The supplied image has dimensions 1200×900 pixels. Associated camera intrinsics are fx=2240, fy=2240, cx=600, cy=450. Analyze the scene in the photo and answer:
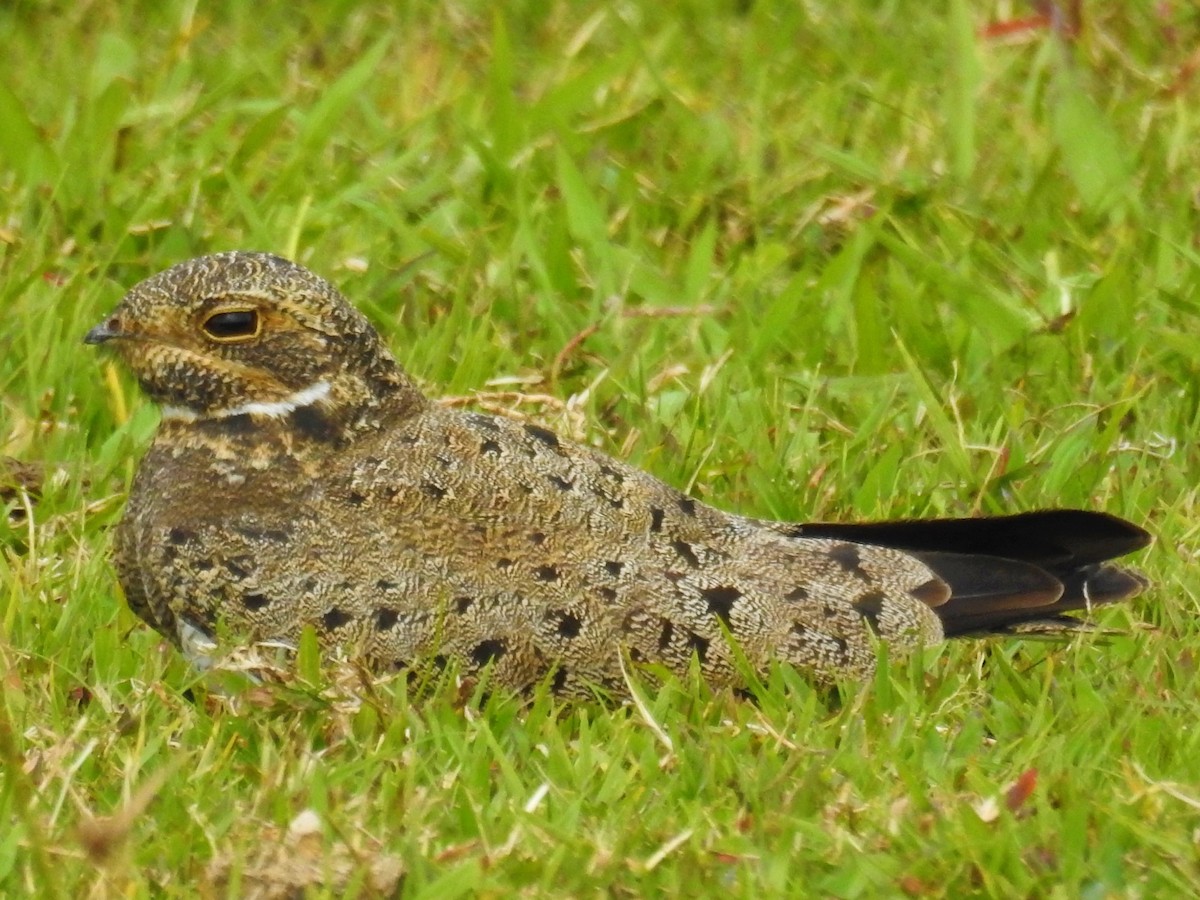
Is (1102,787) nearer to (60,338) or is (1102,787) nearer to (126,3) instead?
(60,338)

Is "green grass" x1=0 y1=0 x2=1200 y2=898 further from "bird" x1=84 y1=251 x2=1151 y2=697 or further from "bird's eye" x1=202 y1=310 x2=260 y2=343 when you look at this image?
"bird's eye" x1=202 y1=310 x2=260 y2=343

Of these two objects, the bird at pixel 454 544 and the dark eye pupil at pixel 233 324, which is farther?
the dark eye pupil at pixel 233 324

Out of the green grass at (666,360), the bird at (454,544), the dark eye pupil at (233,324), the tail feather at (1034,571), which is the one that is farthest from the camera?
the dark eye pupil at (233,324)

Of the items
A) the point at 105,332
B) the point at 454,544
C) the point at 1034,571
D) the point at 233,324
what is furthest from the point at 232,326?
the point at 1034,571

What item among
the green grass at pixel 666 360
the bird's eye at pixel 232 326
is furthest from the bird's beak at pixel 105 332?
the green grass at pixel 666 360

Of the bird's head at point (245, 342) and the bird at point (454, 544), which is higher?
the bird's head at point (245, 342)

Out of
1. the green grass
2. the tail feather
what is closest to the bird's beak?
the green grass

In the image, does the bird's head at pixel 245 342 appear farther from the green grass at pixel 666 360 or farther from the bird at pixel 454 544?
the green grass at pixel 666 360

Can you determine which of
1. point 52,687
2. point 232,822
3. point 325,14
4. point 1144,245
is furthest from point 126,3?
point 232,822
